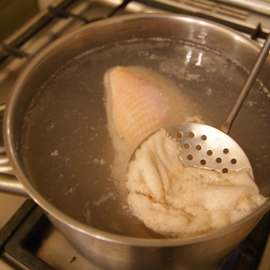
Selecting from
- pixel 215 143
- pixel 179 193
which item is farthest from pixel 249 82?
pixel 179 193

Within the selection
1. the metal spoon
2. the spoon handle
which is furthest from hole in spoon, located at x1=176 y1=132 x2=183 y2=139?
the spoon handle

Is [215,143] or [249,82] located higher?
[249,82]

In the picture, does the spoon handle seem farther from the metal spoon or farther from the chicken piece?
the chicken piece

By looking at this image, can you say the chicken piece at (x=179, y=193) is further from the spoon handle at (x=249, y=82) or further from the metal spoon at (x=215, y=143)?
the spoon handle at (x=249, y=82)

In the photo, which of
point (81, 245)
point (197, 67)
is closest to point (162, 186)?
point (81, 245)

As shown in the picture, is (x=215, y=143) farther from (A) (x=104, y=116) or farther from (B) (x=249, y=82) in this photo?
(A) (x=104, y=116)

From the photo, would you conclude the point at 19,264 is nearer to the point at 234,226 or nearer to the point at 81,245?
the point at 81,245
